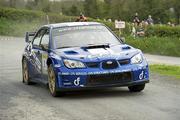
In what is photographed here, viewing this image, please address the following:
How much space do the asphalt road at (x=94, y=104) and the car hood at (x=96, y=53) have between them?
77 cm

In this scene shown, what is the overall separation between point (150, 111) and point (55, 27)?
13.4 feet

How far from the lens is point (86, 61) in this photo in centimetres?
1098

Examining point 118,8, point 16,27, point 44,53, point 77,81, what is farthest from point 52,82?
point 118,8

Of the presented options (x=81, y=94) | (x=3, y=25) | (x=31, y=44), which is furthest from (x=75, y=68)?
(x=3, y=25)

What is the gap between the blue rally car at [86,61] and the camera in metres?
11.0

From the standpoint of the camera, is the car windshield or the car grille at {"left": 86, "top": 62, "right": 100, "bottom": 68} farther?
the car windshield

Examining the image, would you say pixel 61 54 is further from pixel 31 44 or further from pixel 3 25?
pixel 3 25

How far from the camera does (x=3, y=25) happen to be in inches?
1929

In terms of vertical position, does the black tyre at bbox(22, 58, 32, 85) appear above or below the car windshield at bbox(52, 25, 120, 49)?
below

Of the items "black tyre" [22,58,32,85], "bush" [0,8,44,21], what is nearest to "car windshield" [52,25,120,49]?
"black tyre" [22,58,32,85]

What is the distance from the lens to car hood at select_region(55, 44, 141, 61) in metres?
11.1

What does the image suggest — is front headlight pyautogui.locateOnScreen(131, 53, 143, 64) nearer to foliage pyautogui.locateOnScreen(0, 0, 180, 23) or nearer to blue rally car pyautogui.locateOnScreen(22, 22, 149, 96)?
blue rally car pyautogui.locateOnScreen(22, 22, 149, 96)

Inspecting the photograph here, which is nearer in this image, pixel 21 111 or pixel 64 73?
pixel 21 111

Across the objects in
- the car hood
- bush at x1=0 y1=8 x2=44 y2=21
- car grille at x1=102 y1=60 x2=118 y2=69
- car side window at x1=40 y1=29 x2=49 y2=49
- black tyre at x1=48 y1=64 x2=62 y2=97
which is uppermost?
bush at x1=0 y1=8 x2=44 y2=21
